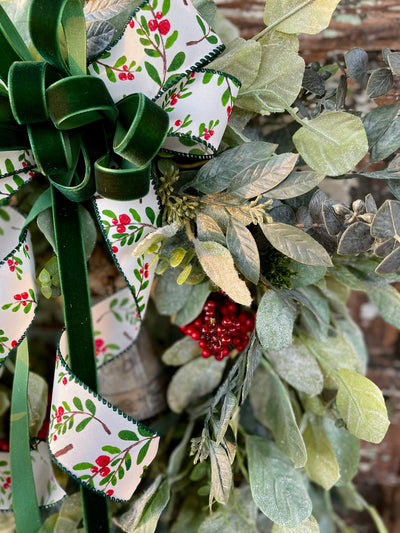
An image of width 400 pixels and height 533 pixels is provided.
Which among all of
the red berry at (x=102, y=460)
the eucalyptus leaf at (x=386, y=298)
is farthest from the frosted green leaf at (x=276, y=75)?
the red berry at (x=102, y=460)

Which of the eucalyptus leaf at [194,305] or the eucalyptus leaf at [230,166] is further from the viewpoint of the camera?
the eucalyptus leaf at [194,305]

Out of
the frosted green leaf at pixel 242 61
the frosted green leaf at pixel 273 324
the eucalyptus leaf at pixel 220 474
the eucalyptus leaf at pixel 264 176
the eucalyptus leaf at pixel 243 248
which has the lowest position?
the eucalyptus leaf at pixel 220 474

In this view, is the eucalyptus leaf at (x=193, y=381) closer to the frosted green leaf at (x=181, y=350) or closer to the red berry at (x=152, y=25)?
the frosted green leaf at (x=181, y=350)

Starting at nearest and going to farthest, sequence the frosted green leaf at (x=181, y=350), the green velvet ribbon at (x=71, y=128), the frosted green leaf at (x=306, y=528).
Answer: the green velvet ribbon at (x=71, y=128)
the frosted green leaf at (x=306, y=528)
the frosted green leaf at (x=181, y=350)

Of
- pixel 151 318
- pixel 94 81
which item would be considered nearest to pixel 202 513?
pixel 151 318

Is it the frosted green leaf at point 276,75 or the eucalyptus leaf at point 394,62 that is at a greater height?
the frosted green leaf at point 276,75

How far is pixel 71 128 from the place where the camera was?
377 mm

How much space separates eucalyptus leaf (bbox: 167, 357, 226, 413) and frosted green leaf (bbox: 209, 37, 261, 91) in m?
0.33

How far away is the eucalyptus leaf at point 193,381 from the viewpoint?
0.58 m

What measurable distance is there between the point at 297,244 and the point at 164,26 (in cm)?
21

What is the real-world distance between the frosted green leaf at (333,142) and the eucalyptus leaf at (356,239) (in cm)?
5

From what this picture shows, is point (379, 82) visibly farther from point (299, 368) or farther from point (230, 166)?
point (299, 368)

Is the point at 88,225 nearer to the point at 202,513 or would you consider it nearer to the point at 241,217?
the point at 241,217

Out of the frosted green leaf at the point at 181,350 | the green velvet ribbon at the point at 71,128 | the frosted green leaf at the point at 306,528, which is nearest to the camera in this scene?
the green velvet ribbon at the point at 71,128
